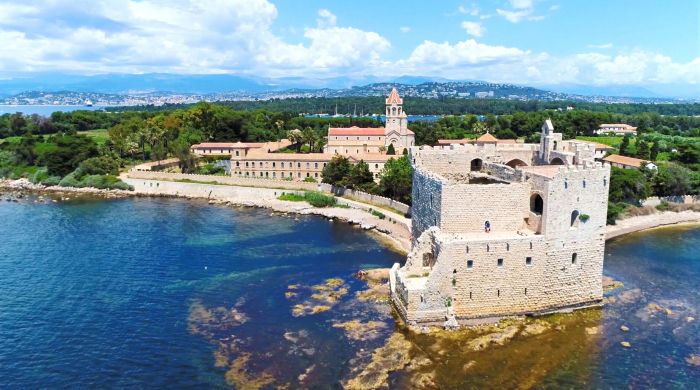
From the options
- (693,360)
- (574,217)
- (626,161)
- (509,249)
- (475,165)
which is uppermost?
(475,165)

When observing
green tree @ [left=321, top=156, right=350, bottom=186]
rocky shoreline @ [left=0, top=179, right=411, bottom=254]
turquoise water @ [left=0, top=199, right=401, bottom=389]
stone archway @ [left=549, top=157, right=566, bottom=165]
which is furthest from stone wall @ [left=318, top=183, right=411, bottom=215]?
stone archway @ [left=549, top=157, right=566, bottom=165]

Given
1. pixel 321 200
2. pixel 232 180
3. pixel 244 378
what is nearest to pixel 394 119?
pixel 232 180

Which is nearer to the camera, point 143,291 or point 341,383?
point 341,383

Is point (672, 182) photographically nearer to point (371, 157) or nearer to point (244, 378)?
point (371, 157)

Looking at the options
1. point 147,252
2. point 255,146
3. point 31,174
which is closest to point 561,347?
point 147,252

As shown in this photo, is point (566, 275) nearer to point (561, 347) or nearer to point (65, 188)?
point (561, 347)
